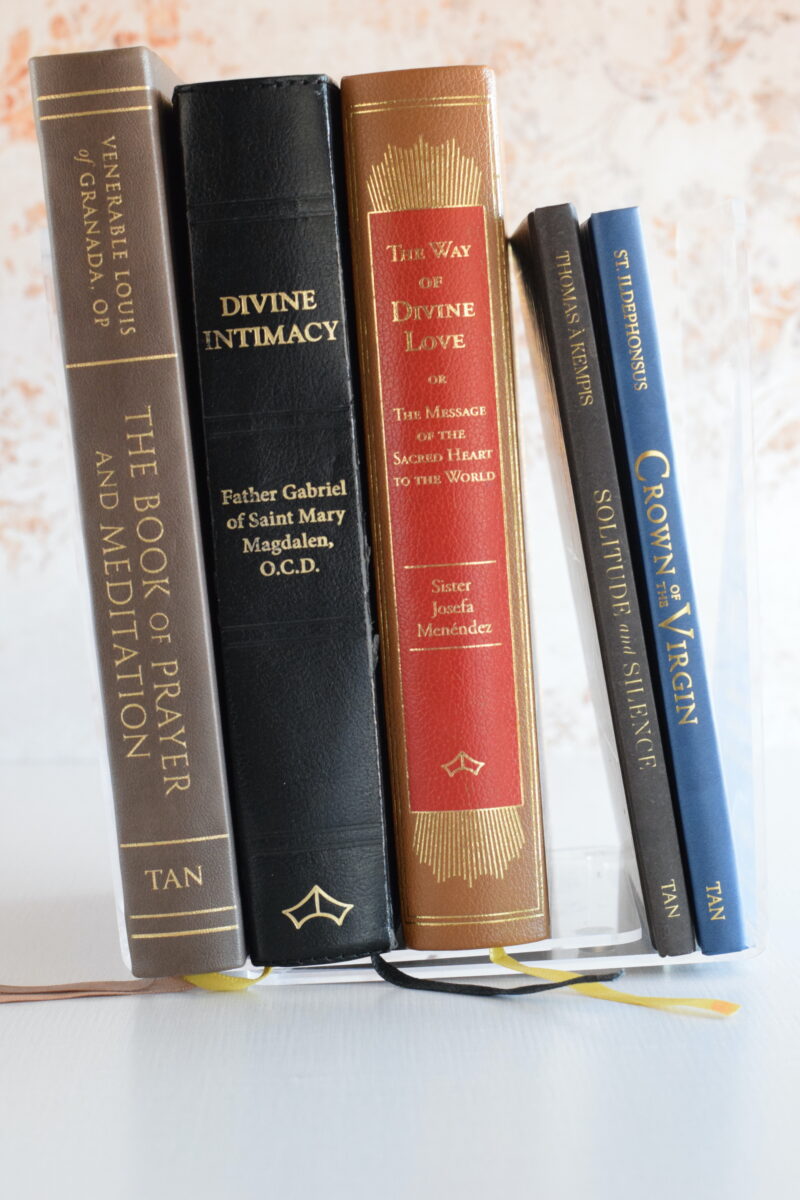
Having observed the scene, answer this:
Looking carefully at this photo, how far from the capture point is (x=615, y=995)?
1.55ft

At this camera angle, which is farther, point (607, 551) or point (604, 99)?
point (604, 99)

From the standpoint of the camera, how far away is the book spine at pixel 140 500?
1.44ft

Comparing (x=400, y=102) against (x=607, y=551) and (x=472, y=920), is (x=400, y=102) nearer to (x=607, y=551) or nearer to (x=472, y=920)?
(x=607, y=551)

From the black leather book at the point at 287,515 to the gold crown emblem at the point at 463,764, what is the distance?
1.1 inches

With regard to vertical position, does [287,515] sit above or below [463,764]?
above

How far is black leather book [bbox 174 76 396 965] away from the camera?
1.46ft

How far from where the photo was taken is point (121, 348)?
0.45m

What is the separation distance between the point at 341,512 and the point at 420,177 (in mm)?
131

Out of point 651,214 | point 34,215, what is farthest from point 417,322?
point 34,215

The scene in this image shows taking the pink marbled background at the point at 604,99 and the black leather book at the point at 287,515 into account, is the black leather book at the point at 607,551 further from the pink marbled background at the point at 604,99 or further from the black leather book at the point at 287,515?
the pink marbled background at the point at 604,99

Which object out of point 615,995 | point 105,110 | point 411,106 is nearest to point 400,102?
point 411,106

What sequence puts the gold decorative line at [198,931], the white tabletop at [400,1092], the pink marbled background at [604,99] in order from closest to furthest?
the white tabletop at [400,1092] < the gold decorative line at [198,931] < the pink marbled background at [604,99]

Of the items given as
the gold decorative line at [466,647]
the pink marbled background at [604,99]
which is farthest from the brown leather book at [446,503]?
the pink marbled background at [604,99]

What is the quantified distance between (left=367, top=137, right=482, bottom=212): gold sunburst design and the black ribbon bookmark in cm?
30
